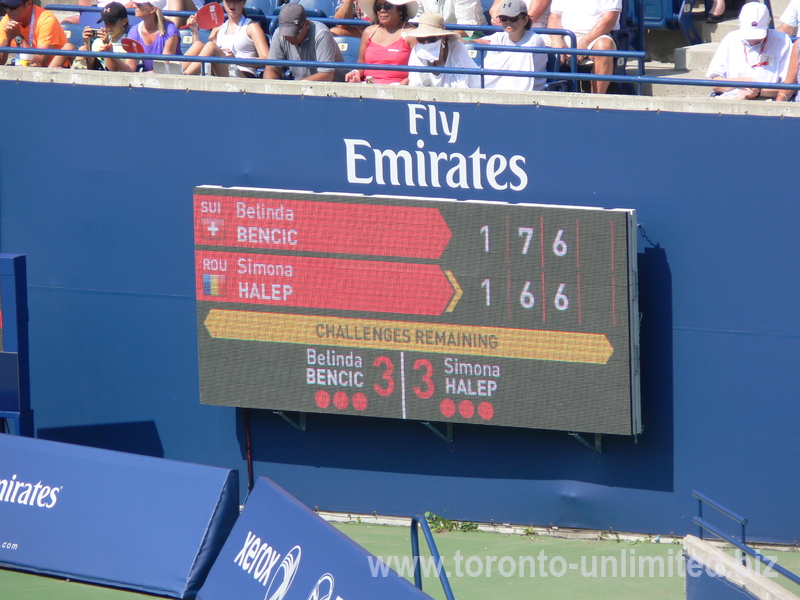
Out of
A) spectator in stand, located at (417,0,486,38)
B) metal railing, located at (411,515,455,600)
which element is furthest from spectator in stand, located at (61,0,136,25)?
metal railing, located at (411,515,455,600)

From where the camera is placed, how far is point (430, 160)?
8.93 metres

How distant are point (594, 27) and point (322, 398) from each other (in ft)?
13.2

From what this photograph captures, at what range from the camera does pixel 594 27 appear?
32.3 feet

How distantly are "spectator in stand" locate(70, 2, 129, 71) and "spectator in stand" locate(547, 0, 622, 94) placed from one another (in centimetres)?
384

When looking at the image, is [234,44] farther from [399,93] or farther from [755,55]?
[755,55]

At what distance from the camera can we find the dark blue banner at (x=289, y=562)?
6469 millimetres

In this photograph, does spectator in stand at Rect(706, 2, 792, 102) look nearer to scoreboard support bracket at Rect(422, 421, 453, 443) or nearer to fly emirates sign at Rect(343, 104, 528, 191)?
fly emirates sign at Rect(343, 104, 528, 191)

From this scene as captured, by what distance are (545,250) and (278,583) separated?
10.2 ft

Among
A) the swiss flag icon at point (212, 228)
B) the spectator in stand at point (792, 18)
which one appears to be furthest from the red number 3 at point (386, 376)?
the spectator in stand at point (792, 18)

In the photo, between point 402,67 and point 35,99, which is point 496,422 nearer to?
point 402,67

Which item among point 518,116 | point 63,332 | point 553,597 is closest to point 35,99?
point 63,332

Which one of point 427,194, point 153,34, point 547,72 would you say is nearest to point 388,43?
point 427,194

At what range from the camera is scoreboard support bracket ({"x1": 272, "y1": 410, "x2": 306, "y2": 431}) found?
Result: 9391 mm

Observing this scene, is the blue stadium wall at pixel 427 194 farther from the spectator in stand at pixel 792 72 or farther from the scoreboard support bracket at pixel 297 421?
the spectator in stand at pixel 792 72
